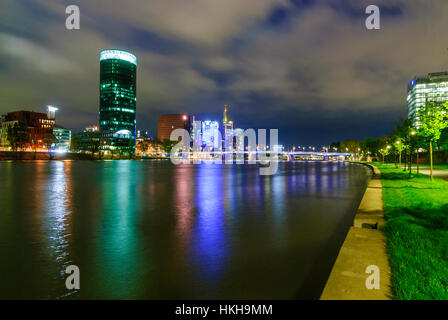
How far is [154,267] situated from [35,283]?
7.13ft

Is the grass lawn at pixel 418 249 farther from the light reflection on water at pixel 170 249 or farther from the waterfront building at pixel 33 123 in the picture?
the waterfront building at pixel 33 123

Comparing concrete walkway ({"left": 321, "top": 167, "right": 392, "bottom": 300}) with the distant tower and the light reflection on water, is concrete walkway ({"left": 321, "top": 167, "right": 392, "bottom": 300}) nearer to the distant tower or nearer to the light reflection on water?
the light reflection on water

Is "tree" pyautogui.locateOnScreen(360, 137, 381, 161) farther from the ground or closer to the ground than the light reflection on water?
farther from the ground

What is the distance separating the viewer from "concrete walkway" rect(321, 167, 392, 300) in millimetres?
3879

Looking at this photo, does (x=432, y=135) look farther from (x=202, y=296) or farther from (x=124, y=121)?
(x=124, y=121)

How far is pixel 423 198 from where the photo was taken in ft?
39.7

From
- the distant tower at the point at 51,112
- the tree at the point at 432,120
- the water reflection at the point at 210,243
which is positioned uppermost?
the distant tower at the point at 51,112

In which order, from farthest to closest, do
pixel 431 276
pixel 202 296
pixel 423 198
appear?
pixel 423 198 < pixel 202 296 < pixel 431 276

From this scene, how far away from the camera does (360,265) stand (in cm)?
474

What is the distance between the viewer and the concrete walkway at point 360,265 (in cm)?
388

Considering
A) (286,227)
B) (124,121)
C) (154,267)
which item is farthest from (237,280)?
(124,121)

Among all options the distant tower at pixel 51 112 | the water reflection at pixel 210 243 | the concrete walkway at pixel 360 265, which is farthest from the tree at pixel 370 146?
the distant tower at pixel 51 112

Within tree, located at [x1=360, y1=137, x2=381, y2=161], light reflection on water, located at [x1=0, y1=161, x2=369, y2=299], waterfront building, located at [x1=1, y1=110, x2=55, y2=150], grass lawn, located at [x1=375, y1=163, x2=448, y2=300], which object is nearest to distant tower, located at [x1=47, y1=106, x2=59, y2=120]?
waterfront building, located at [x1=1, y1=110, x2=55, y2=150]

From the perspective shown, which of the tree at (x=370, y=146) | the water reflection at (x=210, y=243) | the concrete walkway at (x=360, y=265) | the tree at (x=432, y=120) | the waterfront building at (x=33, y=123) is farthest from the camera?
the waterfront building at (x=33, y=123)
